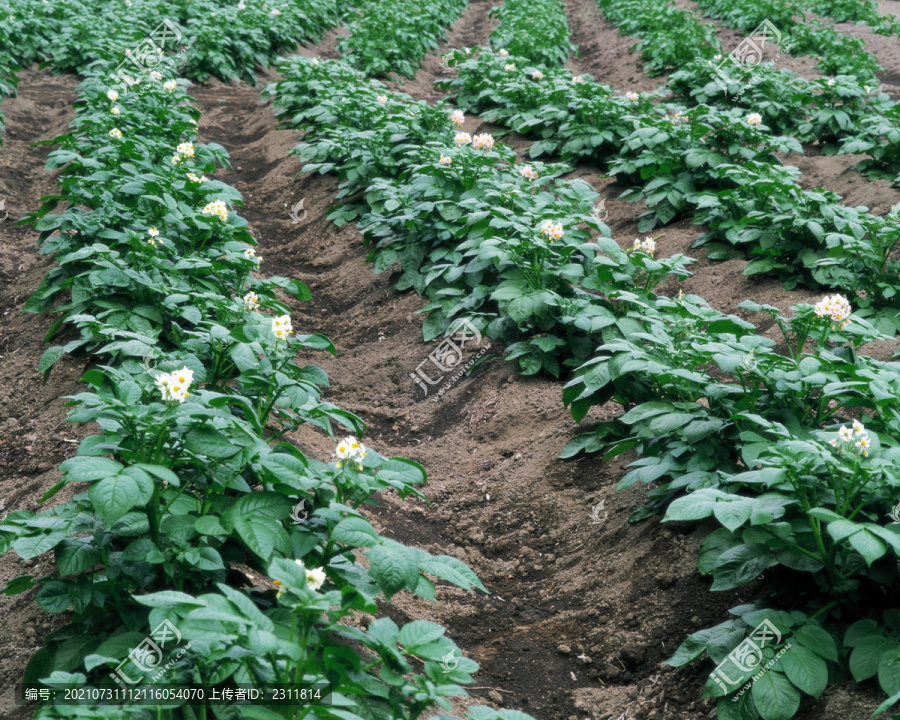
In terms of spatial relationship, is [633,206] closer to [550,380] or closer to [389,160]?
[389,160]

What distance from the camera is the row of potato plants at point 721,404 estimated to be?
2322 millimetres

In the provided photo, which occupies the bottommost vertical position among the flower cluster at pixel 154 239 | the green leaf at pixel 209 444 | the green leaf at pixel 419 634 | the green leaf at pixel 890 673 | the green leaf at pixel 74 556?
the green leaf at pixel 890 673

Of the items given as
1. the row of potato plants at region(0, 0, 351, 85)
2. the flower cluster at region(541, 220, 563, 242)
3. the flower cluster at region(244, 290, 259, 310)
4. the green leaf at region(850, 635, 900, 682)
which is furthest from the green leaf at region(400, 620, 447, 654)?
the row of potato plants at region(0, 0, 351, 85)

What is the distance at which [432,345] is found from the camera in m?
5.07

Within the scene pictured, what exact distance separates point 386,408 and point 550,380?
1.01 meters

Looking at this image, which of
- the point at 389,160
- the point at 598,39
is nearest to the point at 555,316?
the point at 389,160

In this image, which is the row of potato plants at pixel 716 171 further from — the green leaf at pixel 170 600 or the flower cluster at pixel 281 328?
the green leaf at pixel 170 600

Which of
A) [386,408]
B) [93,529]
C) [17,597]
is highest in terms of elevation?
[93,529]
